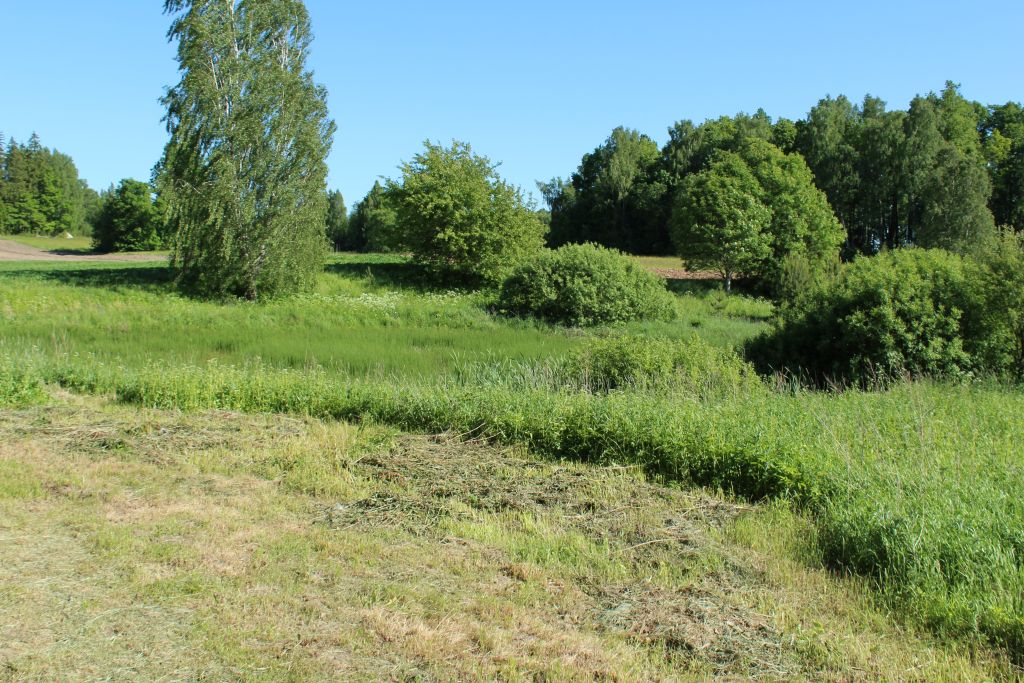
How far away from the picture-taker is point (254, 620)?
4734 millimetres

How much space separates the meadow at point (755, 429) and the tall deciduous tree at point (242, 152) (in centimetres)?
881

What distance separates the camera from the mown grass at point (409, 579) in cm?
433

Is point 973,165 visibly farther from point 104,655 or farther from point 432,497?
point 104,655

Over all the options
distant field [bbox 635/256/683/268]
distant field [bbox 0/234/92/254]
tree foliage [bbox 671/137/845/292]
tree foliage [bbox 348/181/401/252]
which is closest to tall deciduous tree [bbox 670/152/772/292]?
tree foliage [bbox 671/137/845/292]

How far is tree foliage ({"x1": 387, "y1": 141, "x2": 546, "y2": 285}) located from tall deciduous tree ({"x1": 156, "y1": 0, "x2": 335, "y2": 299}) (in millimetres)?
6856

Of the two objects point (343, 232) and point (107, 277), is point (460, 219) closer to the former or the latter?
point (107, 277)

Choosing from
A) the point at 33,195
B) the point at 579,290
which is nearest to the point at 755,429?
the point at 579,290

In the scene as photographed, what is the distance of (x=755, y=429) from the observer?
832 centimetres

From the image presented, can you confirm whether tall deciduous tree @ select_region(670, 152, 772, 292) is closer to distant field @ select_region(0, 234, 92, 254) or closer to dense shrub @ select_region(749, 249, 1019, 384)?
dense shrub @ select_region(749, 249, 1019, 384)

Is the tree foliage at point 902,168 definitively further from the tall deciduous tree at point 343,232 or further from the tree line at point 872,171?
the tall deciduous tree at point 343,232

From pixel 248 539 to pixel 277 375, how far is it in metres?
7.62

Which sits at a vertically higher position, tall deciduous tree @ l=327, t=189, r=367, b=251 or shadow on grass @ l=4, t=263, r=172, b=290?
tall deciduous tree @ l=327, t=189, r=367, b=251

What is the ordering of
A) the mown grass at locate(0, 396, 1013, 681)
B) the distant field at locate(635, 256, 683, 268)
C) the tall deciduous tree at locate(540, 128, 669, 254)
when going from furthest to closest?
the tall deciduous tree at locate(540, 128, 669, 254) → the distant field at locate(635, 256, 683, 268) → the mown grass at locate(0, 396, 1013, 681)

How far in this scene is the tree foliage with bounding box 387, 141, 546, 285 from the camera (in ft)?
123
